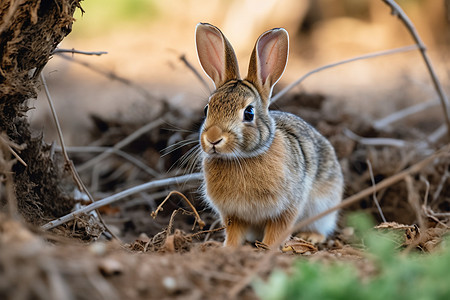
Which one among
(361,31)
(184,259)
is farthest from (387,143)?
(361,31)

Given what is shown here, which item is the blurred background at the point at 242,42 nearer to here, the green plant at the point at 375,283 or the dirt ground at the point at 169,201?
the dirt ground at the point at 169,201

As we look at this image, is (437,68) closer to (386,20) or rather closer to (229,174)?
(386,20)

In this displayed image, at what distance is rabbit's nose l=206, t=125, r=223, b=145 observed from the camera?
11.4 feet

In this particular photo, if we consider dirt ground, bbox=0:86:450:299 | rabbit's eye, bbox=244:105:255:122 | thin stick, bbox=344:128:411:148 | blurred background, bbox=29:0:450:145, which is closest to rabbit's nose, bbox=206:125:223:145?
rabbit's eye, bbox=244:105:255:122

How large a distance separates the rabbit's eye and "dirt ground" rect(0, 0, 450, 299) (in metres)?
0.51

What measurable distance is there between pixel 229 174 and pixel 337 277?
203 cm

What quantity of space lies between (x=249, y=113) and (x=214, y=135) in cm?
39

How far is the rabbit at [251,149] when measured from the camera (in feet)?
12.0

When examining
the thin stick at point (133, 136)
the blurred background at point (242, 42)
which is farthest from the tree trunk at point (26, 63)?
the blurred background at point (242, 42)

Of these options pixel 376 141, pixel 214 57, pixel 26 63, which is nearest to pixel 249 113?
pixel 214 57

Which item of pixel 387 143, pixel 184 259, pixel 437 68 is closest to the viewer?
pixel 184 259

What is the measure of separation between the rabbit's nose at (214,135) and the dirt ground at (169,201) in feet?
1.32

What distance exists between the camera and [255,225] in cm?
424

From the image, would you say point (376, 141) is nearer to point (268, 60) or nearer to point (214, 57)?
point (268, 60)
